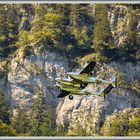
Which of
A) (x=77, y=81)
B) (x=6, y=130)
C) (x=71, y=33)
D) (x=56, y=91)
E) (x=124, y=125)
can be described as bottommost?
(x=6, y=130)

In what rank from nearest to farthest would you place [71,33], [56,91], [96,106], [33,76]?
[56,91]
[96,106]
[33,76]
[71,33]

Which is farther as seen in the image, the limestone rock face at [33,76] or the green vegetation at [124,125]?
the limestone rock face at [33,76]

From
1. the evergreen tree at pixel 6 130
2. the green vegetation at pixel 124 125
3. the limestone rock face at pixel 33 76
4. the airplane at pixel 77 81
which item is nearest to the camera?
the airplane at pixel 77 81

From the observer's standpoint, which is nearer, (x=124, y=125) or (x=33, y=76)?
(x=33, y=76)

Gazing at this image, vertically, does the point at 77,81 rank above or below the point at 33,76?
below

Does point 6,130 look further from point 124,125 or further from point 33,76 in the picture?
point 124,125

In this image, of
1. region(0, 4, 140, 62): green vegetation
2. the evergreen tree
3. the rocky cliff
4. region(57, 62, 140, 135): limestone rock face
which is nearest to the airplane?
region(57, 62, 140, 135): limestone rock face

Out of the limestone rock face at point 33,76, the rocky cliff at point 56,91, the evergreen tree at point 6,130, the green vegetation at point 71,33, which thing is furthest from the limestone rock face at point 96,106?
the evergreen tree at point 6,130

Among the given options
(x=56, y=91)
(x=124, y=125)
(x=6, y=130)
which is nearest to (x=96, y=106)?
(x=124, y=125)

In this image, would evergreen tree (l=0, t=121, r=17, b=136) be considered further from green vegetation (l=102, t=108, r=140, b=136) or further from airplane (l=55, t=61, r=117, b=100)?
airplane (l=55, t=61, r=117, b=100)

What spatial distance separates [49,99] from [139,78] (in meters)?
13.8

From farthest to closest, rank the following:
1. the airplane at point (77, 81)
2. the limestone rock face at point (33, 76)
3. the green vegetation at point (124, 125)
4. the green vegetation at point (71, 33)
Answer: the green vegetation at point (71, 33)
the limestone rock face at point (33, 76)
the green vegetation at point (124, 125)
the airplane at point (77, 81)

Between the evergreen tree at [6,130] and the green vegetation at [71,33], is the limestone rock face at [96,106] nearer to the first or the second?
the green vegetation at [71,33]

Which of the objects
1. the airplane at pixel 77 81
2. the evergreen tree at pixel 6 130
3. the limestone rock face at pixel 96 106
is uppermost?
the airplane at pixel 77 81
